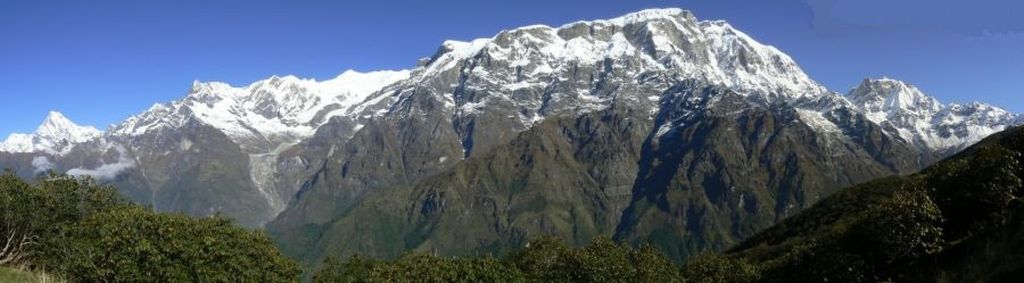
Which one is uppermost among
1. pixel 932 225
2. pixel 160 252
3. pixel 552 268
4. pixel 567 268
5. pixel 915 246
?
pixel 932 225

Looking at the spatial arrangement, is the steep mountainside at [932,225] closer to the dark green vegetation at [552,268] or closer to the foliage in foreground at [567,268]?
the dark green vegetation at [552,268]

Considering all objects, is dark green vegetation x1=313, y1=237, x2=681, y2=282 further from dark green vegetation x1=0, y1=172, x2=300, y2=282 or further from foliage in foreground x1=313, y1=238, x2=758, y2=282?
dark green vegetation x1=0, y1=172, x2=300, y2=282

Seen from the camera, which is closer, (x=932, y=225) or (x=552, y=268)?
(x=932, y=225)

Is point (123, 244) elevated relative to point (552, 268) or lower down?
elevated

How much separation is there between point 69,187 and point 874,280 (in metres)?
104

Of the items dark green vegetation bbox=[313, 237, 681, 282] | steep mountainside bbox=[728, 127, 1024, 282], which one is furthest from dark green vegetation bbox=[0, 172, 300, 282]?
steep mountainside bbox=[728, 127, 1024, 282]

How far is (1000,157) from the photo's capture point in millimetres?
69250

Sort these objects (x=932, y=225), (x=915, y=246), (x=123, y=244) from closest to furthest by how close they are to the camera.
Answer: (x=932, y=225)
(x=915, y=246)
(x=123, y=244)

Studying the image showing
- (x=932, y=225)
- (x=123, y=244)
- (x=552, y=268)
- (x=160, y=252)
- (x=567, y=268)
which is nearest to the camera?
(x=932, y=225)

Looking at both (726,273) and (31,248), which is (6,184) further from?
(726,273)

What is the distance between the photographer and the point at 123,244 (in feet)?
277

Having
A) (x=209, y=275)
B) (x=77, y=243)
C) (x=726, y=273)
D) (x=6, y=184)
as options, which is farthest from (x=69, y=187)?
(x=726, y=273)

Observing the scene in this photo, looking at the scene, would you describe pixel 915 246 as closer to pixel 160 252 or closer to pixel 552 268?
pixel 552 268

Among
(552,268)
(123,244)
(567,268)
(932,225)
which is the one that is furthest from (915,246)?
(123,244)
